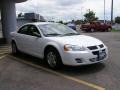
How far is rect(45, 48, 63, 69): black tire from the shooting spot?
807 cm

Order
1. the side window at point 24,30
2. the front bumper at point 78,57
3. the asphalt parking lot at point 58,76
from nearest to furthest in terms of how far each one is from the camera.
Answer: the asphalt parking lot at point 58,76
the front bumper at point 78,57
the side window at point 24,30

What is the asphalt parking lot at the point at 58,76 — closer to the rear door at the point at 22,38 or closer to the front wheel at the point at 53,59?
the front wheel at the point at 53,59

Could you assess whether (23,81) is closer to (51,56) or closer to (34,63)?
(51,56)

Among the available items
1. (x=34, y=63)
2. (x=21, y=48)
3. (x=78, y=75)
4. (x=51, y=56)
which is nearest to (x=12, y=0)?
(x=21, y=48)

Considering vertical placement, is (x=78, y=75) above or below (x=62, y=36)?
below

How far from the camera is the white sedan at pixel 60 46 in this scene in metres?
7.71

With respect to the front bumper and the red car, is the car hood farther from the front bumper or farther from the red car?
the red car

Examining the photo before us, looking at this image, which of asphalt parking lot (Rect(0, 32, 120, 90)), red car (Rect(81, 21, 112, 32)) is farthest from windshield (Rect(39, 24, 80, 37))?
red car (Rect(81, 21, 112, 32))

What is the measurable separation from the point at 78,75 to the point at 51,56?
4.17 feet

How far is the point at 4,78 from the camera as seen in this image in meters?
7.41

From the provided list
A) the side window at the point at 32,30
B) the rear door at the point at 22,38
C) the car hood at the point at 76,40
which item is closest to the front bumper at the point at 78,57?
the car hood at the point at 76,40

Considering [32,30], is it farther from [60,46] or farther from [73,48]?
[73,48]

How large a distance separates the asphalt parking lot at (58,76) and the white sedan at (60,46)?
0.35 meters

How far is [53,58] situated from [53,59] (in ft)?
0.10
